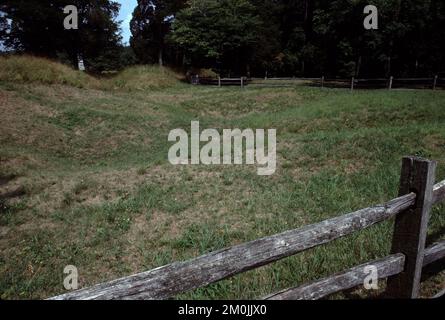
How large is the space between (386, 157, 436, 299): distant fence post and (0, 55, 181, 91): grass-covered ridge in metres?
20.9

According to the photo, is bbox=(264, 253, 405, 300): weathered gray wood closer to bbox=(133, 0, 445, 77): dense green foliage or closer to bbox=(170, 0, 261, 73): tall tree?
bbox=(133, 0, 445, 77): dense green foliage

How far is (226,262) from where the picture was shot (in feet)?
8.68

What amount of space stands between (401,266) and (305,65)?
44773mm

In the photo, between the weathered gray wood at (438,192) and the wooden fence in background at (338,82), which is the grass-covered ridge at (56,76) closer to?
the wooden fence in background at (338,82)

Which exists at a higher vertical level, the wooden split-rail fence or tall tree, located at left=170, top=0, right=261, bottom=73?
tall tree, located at left=170, top=0, right=261, bottom=73

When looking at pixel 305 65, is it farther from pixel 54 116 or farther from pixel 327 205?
pixel 327 205

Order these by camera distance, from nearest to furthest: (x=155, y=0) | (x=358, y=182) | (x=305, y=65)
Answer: (x=358, y=182)
(x=155, y=0)
(x=305, y=65)

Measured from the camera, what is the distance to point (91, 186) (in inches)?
348

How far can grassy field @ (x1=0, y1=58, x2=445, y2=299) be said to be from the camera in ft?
16.9

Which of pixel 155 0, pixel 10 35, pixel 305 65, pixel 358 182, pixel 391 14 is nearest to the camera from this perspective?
pixel 358 182

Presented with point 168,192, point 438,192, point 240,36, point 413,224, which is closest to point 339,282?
point 413,224

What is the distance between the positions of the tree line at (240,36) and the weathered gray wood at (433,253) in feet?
89.4

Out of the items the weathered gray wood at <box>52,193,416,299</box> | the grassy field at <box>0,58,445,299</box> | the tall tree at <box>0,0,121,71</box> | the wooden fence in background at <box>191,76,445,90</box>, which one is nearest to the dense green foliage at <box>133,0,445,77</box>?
the wooden fence in background at <box>191,76,445,90</box>
